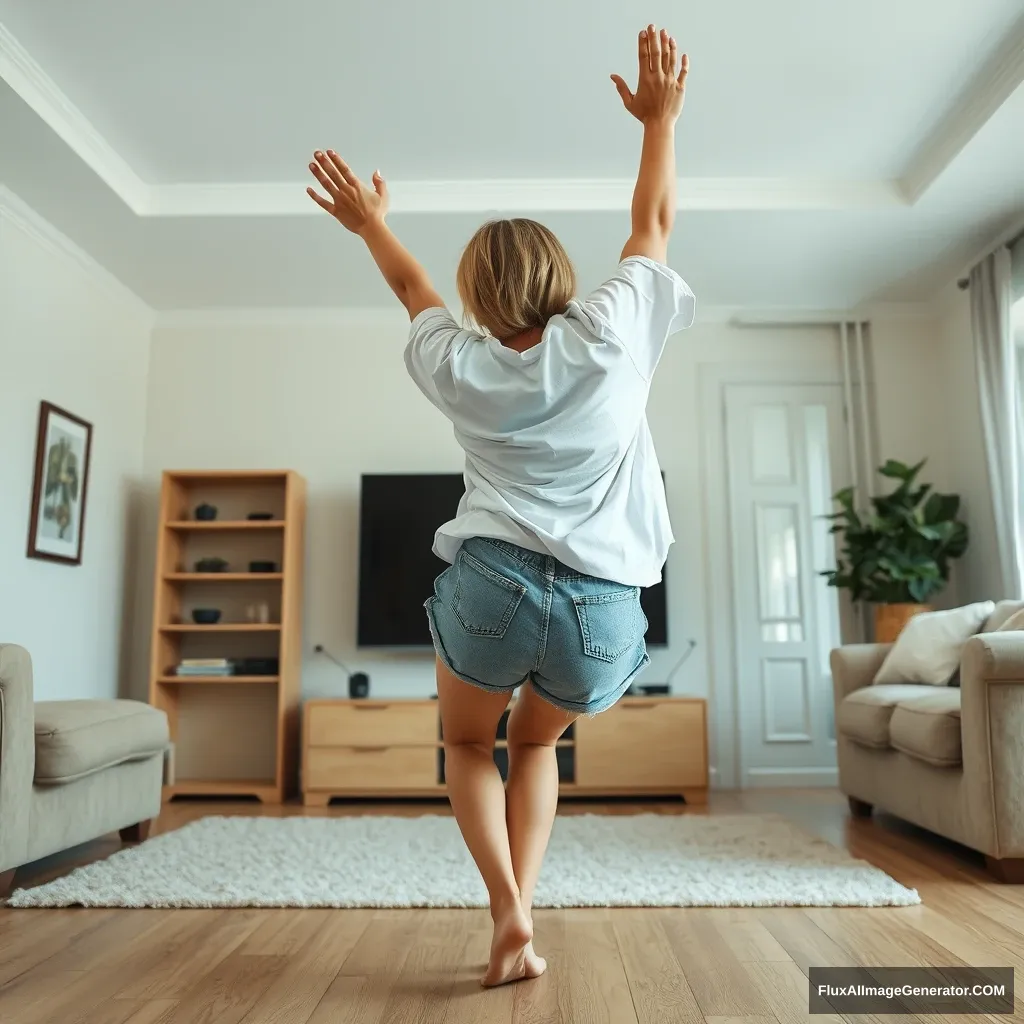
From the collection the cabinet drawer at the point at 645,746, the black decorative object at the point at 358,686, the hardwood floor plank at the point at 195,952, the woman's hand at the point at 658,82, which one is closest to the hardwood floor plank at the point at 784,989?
the hardwood floor plank at the point at 195,952

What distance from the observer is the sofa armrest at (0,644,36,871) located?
243 centimetres

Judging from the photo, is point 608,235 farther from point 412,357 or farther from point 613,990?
point 613,990

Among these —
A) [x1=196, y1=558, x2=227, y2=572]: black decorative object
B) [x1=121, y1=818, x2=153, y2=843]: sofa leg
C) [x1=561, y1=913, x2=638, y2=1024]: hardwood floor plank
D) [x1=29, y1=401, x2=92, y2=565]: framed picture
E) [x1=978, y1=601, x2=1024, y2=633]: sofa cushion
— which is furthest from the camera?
[x1=196, y1=558, x2=227, y2=572]: black decorative object

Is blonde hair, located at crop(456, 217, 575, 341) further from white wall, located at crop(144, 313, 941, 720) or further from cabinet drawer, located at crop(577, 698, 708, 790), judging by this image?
white wall, located at crop(144, 313, 941, 720)

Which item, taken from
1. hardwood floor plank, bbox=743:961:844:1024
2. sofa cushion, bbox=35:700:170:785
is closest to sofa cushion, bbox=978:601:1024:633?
hardwood floor plank, bbox=743:961:844:1024

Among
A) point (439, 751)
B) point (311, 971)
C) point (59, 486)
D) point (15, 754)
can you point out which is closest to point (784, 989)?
point (311, 971)

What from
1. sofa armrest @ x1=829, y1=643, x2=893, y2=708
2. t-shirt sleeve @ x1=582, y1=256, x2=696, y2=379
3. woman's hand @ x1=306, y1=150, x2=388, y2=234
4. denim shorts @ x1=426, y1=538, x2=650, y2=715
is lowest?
sofa armrest @ x1=829, y1=643, x2=893, y2=708

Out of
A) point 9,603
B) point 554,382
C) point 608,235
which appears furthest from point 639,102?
point 9,603

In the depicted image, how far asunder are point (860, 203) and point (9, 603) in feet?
12.9

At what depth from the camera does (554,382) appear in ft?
→ 4.73

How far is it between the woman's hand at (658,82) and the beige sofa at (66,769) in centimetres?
198

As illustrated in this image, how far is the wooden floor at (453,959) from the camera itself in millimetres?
1592

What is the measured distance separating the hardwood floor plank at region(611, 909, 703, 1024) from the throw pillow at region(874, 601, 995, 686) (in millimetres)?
1768

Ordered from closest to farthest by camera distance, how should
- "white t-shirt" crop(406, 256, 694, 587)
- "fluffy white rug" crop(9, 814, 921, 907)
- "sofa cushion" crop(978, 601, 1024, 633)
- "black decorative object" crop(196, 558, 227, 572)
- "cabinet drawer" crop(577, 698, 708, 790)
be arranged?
"white t-shirt" crop(406, 256, 694, 587) < "fluffy white rug" crop(9, 814, 921, 907) < "sofa cushion" crop(978, 601, 1024, 633) < "cabinet drawer" crop(577, 698, 708, 790) < "black decorative object" crop(196, 558, 227, 572)
